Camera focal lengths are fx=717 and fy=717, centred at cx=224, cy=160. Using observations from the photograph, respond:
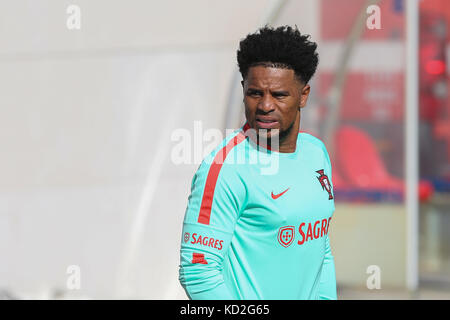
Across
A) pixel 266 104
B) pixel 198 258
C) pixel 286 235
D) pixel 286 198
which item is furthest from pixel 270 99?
pixel 198 258

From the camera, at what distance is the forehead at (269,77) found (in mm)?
2172

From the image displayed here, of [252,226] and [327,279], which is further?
[327,279]

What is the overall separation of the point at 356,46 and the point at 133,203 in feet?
8.84

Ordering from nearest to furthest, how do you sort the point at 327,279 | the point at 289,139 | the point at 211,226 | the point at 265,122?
the point at 211,226, the point at 265,122, the point at 289,139, the point at 327,279

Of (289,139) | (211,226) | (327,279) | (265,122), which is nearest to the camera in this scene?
(211,226)

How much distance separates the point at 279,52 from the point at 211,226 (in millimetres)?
574

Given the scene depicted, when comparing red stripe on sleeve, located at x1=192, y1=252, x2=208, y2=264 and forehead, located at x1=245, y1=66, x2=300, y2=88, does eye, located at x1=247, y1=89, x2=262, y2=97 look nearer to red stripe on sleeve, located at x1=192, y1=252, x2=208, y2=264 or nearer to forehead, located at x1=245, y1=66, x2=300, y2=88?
forehead, located at x1=245, y1=66, x2=300, y2=88

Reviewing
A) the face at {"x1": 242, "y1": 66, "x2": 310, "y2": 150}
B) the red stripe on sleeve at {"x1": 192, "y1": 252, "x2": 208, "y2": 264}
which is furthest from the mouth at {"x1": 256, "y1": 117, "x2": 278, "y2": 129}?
the red stripe on sleeve at {"x1": 192, "y1": 252, "x2": 208, "y2": 264}

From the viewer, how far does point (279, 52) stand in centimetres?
219

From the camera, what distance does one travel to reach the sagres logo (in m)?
2.13

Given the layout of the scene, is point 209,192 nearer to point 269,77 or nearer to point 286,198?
point 286,198

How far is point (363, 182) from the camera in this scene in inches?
266

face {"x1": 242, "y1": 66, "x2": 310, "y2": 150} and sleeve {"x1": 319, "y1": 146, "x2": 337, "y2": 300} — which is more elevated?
face {"x1": 242, "y1": 66, "x2": 310, "y2": 150}
